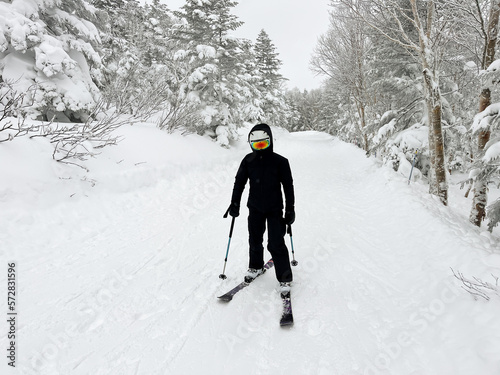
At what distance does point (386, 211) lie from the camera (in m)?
6.16

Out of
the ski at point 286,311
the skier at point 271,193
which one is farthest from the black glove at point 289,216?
the ski at point 286,311

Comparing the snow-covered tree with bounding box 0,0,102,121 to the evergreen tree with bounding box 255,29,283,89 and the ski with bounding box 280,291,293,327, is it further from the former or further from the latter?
the evergreen tree with bounding box 255,29,283,89

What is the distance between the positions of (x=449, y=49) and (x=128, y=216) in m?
13.1

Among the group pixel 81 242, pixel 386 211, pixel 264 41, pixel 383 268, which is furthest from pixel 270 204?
pixel 264 41

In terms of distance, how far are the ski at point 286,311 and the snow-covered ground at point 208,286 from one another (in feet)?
0.30

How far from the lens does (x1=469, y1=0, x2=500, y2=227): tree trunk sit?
5664 millimetres

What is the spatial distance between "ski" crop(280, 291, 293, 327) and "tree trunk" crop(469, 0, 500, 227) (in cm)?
544

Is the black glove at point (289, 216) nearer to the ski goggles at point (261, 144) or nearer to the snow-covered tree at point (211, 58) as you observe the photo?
the ski goggles at point (261, 144)

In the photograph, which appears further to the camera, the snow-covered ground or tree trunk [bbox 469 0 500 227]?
tree trunk [bbox 469 0 500 227]

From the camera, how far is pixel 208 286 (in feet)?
11.3

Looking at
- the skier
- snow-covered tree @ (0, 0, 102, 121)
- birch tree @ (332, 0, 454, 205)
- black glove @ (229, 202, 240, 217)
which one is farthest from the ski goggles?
snow-covered tree @ (0, 0, 102, 121)

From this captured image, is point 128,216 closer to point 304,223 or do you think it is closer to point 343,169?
point 304,223

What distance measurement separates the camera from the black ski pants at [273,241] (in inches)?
128

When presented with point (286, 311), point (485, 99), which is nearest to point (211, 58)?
point (485, 99)
